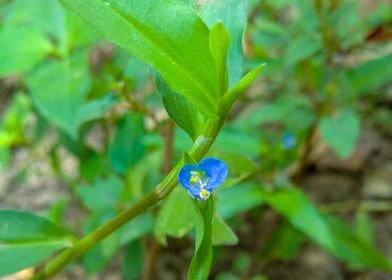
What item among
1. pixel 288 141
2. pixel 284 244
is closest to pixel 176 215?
pixel 288 141

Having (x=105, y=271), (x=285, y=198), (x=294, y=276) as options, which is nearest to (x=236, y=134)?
(x=285, y=198)

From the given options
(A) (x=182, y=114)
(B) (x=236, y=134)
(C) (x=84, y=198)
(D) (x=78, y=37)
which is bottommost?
(B) (x=236, y=134)

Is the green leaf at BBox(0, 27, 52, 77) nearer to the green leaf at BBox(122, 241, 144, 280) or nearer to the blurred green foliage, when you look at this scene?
the blurred green foliage

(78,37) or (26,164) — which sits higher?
(78,37)

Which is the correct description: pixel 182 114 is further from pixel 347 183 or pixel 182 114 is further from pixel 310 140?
pixel 347 183

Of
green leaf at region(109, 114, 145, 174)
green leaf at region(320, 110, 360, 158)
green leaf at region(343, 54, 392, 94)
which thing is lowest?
green leaf at region(343, 54, 392, 94)

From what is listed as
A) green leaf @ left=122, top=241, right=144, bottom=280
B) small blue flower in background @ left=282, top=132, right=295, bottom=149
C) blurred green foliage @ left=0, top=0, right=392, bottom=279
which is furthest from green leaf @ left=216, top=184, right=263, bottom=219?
green leaf @ left=122, top=241, right=144, bottom=280

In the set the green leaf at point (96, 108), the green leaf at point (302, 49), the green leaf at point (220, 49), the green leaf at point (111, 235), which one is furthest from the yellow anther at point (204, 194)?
the green leaf at point (302, 49)
